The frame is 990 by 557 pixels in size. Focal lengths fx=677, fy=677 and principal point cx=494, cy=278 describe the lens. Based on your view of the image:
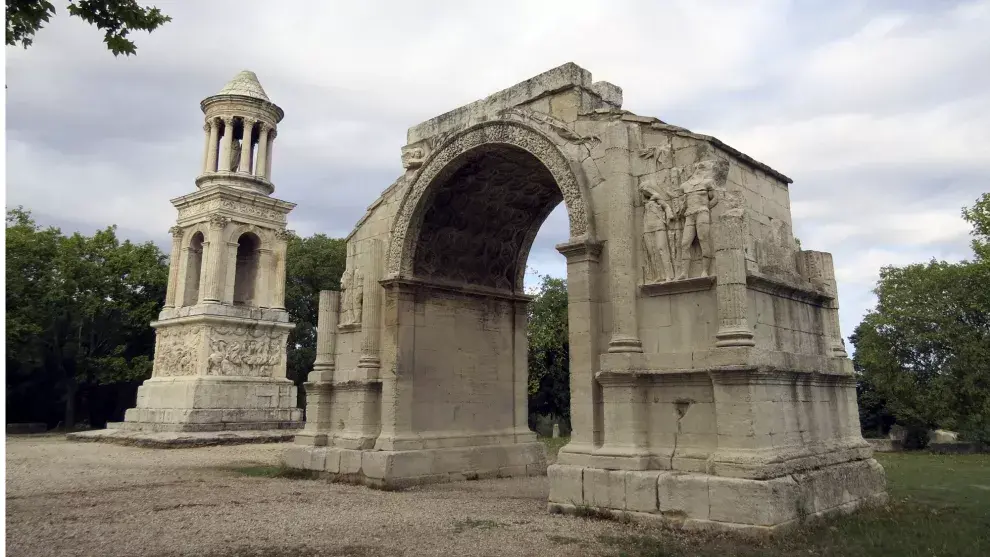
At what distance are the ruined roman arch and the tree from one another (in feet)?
17.6

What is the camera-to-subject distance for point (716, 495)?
7141mm

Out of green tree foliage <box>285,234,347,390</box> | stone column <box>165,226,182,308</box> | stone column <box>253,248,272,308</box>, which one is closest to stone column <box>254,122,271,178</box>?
stone column <box>253,248,272,308</box>

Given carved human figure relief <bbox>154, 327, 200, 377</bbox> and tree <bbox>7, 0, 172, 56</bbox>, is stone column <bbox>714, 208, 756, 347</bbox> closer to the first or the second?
tree <bbox>7, 0, 172, 56</bbox>

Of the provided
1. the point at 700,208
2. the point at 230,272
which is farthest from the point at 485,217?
the point at 230,272

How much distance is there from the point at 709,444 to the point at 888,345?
18.3 meters

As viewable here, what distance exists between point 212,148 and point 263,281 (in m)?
5.07

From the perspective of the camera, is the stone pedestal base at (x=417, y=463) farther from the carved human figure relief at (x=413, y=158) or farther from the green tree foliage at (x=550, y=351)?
the green tree foliage at (x=550, y=351)

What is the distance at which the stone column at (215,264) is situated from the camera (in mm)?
21750

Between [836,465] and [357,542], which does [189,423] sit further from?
[836,465]

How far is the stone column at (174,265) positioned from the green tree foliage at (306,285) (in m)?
Answer: 11.2

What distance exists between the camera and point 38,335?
2831cm

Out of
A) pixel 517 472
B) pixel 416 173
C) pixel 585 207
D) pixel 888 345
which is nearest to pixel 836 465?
pixel 585 207

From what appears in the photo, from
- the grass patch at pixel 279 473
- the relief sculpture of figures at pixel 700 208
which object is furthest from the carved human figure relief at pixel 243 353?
the relief sculpture of figures at pixel 700 208

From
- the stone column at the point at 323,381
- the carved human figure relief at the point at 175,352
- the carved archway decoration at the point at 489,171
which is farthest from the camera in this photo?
the carved human figure relief at the point at 175,352
